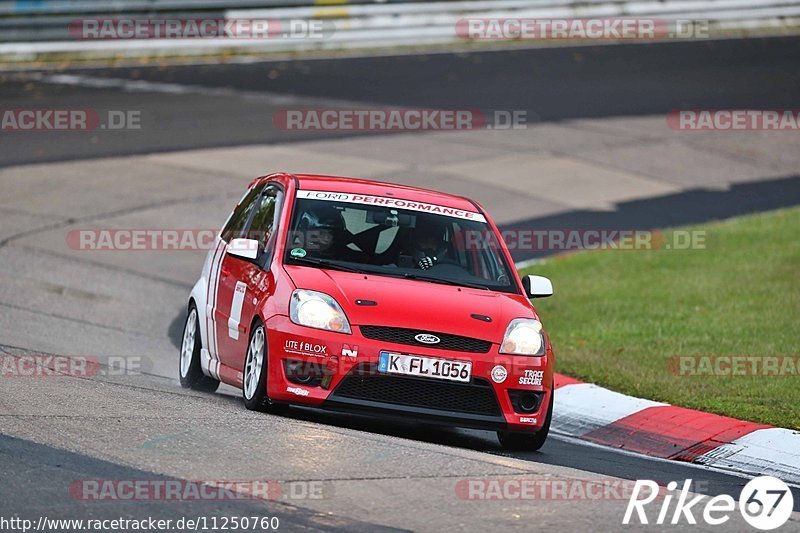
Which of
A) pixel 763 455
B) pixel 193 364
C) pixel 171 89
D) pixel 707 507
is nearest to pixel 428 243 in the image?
pixel 193 364

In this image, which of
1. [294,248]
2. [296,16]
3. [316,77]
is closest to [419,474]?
[294,248]

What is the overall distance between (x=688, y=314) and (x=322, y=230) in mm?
5525

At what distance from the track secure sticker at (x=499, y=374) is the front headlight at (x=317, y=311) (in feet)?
2.96

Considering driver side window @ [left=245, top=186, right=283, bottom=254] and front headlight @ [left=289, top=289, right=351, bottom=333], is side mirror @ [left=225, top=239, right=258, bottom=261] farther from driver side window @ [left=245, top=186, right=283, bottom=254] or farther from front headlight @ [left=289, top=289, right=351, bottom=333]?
front headlight @ [left=289, top=289, right=351, bottom=333]

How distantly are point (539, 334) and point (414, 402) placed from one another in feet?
3.31

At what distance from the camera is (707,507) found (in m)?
7.02

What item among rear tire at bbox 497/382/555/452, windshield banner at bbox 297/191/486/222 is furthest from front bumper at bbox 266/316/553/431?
windshield banner at bbox 297/191/486/222

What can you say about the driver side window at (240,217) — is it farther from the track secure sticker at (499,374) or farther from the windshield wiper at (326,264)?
the track secure sticker at (499,374)

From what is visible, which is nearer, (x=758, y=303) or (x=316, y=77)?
(x=758, y=303)

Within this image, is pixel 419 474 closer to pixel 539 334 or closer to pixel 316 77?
pixel 539 334

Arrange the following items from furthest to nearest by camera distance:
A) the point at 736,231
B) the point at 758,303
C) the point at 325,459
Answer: the point at 736,231 < the point at 758,303 < the point at 325,459

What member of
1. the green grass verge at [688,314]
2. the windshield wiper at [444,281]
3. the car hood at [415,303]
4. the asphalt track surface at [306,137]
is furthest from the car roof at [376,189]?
the green grass verge at [688,314]

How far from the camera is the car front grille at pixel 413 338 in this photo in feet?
27.6

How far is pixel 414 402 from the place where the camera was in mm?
8406
